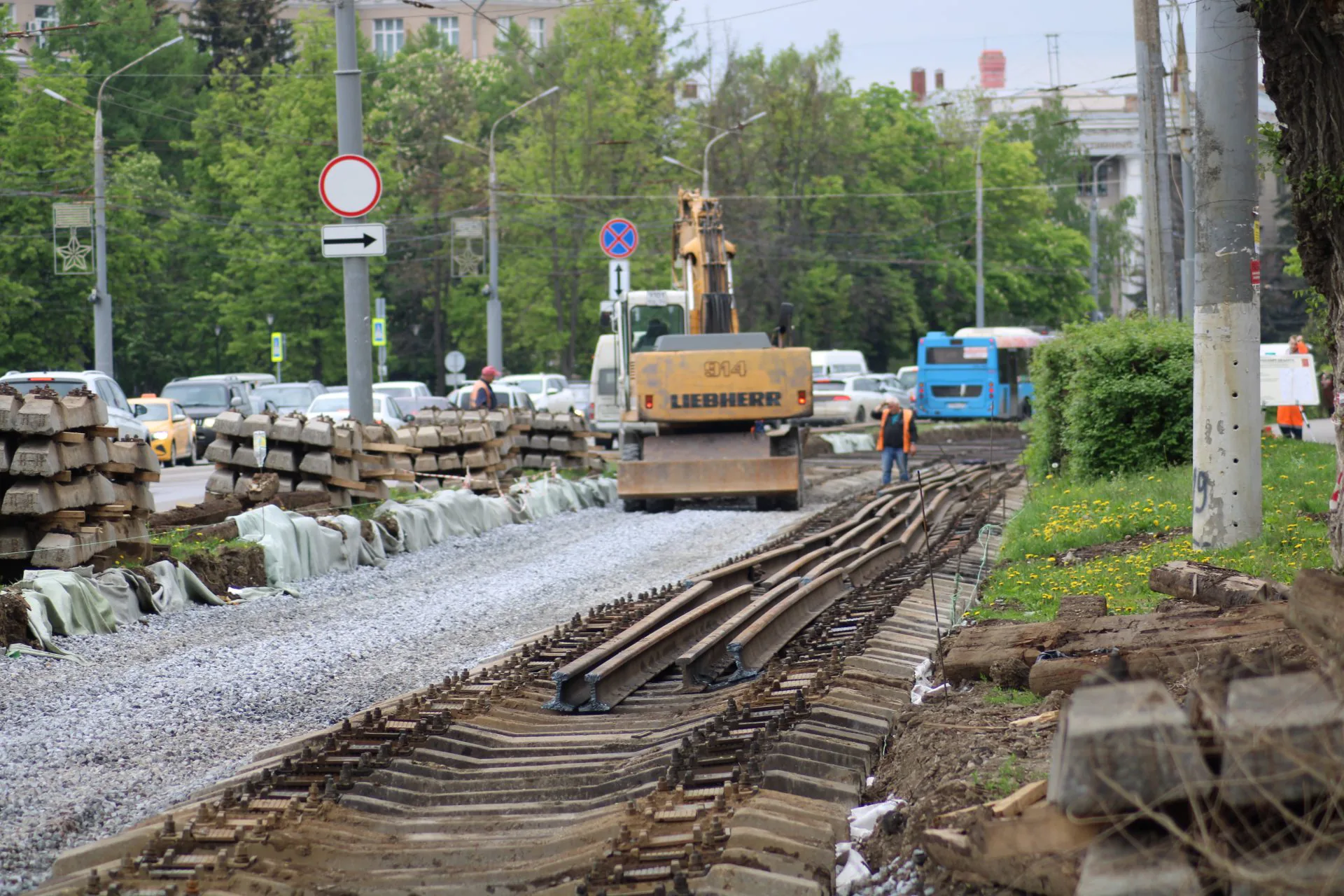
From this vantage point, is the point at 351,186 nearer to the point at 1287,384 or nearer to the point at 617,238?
the point at 617,238

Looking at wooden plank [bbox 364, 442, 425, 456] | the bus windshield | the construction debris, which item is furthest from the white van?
the construction debris

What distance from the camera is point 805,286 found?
64.1 metres

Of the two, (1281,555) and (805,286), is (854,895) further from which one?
(805,286)

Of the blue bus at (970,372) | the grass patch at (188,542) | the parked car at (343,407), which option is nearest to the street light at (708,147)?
the blue bus at (970,372)

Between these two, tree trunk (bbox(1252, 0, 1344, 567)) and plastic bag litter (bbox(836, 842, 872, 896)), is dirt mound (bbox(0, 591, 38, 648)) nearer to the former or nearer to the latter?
plastic bag litter (bbox(836, 842, 872, 896))

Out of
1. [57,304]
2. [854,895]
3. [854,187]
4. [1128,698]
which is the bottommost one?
[854,895]

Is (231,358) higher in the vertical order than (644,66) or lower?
lower

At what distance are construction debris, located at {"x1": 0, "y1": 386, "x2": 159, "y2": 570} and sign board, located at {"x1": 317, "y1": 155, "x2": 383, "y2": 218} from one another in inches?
196

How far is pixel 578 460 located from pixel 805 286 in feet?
128

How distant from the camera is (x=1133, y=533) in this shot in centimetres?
1330

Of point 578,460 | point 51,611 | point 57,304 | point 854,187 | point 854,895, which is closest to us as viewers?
point 854,895

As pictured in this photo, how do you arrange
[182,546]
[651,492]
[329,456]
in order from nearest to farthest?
[182,546] < [329,456] < [651,492]

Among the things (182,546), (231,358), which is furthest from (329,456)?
(231,358)

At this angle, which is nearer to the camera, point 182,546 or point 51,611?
point 51,611
